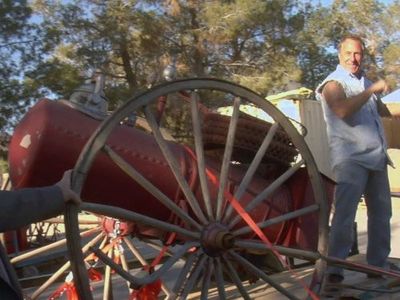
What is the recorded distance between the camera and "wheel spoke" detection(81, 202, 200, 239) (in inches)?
120

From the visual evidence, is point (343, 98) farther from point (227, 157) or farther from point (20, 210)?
point (20, 210)

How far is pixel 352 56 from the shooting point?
171 inches

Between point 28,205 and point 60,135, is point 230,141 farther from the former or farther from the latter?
point 28,205

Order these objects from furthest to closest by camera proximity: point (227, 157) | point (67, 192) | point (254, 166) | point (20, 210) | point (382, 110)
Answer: point (382, 110)
point (254, 166)
point (227, 157)
point (67, 192)
point (20, 210)

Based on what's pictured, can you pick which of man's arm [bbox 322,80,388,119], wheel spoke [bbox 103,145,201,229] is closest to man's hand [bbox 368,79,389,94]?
man's arm [bbox 322,80,388,119]

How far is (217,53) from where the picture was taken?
2486 cm

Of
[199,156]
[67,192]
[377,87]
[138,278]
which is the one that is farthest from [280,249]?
[67,192]

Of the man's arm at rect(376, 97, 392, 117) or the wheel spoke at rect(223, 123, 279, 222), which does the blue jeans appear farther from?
the wheel spoke at rect(223, 123, 279, 222)

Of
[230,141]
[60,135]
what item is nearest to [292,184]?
[230,141]

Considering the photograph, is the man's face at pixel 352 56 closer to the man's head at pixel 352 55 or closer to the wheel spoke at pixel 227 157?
the man's head at pixel 352 55

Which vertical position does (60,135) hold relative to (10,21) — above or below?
below

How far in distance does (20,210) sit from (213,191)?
173 cm

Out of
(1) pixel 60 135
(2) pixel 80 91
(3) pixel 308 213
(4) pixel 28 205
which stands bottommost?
(3) pixel 308 213

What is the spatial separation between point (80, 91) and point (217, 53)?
70.5 ft
